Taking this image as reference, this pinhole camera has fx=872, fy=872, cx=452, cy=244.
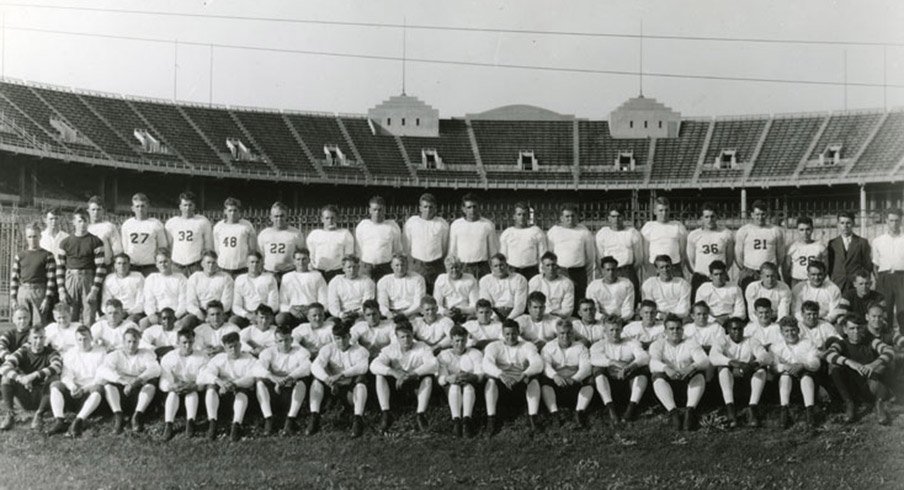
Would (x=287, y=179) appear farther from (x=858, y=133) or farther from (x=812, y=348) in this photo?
(x=812, y=348)

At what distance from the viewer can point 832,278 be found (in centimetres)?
1088

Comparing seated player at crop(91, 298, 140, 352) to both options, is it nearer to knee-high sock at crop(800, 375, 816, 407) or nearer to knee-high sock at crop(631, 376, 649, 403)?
knee-high sock at crop(631, 376, 649, 403)

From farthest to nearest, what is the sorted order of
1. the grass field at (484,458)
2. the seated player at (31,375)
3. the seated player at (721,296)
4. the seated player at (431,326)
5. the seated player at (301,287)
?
the seated player at (301,287) → the seated player at (721,296) → the seated player at (431,326) → the seated player at (31,375) → the grass field at (484,458)

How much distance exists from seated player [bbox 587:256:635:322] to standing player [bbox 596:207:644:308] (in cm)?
67

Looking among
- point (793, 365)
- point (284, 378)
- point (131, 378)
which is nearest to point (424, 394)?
point (284, 378)

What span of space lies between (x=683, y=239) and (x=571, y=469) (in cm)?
420

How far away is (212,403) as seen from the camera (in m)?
8.95

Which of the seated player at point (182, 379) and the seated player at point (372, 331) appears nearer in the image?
the seated player at point (182, 379)

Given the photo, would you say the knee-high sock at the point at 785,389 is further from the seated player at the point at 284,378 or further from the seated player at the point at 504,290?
the seated player at the point at 284,378

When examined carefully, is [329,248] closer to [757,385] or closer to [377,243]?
[377,243]

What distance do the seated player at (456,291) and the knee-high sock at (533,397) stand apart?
4.90ft

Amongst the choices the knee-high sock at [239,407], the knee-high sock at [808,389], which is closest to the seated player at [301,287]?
the knee-high sock at [239,407]

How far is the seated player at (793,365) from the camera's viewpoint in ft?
29.2

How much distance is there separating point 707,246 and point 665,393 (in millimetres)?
2635
